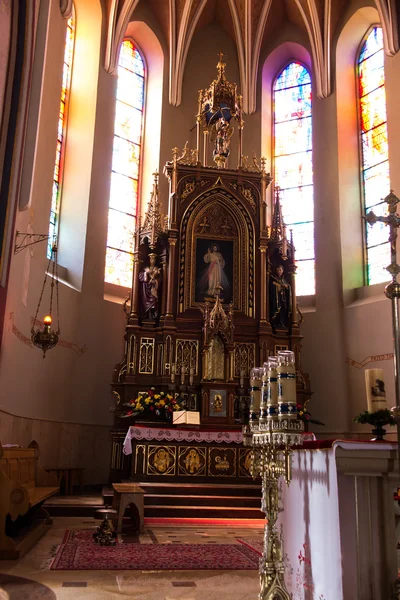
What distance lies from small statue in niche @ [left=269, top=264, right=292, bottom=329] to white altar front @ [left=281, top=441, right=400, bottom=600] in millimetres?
10085

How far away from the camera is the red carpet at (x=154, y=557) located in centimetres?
570

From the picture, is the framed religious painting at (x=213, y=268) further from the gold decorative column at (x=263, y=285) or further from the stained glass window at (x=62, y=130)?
the stained glass window at (x=62, y=130)

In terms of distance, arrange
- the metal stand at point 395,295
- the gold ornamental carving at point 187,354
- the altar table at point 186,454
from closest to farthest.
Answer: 1. the metal stand at point 395,295
2. the altar table at point 186,454
3. the gold ornamental carving at point 187,354

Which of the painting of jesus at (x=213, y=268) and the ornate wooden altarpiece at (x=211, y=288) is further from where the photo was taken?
the painting of jesus at (x=213, y=268)

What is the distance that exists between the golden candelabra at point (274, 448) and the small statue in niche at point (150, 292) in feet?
30.6

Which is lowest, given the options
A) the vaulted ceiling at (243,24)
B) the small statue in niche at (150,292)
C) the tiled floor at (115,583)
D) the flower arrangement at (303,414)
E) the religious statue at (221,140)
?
the tiled floor at (115,583)

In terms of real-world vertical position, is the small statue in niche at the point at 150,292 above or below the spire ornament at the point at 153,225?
below

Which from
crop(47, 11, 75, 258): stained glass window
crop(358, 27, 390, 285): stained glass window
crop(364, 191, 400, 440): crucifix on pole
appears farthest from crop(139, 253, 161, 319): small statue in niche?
crop(364, 191, 400, 440): crucifix on pole

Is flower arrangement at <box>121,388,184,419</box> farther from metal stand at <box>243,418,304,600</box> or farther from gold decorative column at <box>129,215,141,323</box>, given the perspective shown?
metal stand at <box>243,418,304,600</box>

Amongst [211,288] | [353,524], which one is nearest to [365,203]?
[211,288]

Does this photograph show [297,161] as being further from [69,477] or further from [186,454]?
[69,477]

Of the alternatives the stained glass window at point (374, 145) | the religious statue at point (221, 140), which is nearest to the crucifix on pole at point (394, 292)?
the stained glass window at point (374, 145)

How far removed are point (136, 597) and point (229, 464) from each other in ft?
21.0

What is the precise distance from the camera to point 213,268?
1374cm
